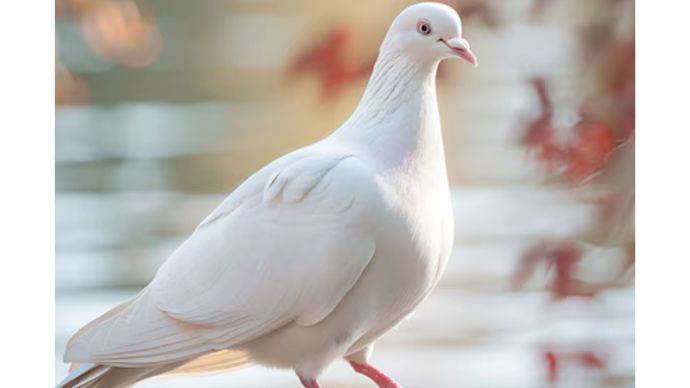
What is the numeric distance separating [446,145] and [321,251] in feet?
1.02

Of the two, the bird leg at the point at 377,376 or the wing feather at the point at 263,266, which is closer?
the wing feather at the point at 263,266

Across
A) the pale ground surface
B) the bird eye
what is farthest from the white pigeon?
the pale ground surface

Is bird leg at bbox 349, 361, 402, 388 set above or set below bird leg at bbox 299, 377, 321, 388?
above

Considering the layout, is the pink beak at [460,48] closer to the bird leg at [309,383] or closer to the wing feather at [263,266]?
the wing feather at [263,266]

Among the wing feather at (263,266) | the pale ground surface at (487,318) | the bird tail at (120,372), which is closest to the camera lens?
the wing feather at (263,266)

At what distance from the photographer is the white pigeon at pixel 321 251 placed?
1388 mm

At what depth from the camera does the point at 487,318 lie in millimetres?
1641

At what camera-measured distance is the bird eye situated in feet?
4.72

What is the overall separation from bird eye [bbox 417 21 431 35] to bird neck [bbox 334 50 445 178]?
4 centimetres

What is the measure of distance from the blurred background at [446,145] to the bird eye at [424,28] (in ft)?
0.42

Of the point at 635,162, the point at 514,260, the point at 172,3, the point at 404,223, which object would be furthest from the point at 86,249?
the point at 635,162

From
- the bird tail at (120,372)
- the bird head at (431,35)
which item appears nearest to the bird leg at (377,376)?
the bird tail at (120,372)

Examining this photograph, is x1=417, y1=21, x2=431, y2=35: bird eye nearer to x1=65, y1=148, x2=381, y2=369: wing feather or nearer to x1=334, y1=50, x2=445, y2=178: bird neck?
x1=334, y1=50, x2=445, y2=178: bird neck

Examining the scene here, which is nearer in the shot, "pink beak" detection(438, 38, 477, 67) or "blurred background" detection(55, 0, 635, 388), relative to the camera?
"pink beak" detection(438, 38, 477, 67)
